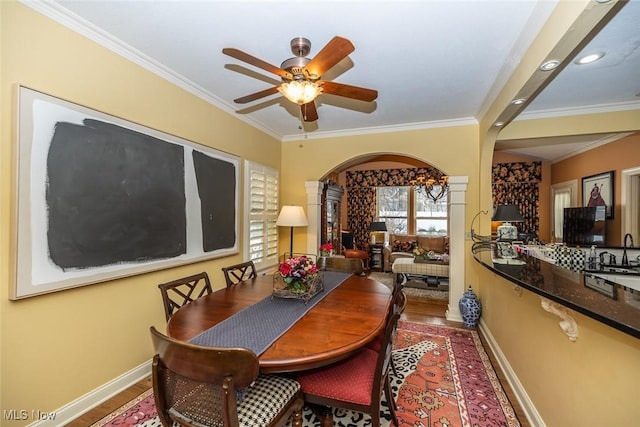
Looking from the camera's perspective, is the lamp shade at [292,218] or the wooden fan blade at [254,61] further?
the lamp shade at [292,218]

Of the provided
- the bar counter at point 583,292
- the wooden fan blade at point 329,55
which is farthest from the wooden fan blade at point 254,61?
the bar counter at point 583,292

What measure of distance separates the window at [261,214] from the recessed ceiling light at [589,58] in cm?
329

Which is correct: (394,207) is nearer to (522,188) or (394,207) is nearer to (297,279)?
(522,188)

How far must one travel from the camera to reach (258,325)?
59.3 inches

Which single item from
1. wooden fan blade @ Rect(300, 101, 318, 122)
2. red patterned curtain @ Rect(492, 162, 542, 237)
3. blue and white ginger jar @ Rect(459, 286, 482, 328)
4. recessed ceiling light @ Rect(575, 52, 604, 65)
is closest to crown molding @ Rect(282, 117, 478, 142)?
recessed ceiling light @ Rect(575, 52, 604, 65)

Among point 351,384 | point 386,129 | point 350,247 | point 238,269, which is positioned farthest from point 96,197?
point 350,247

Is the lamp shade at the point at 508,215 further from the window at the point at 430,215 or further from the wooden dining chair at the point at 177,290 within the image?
the wooden dining chair at the point at 177,290

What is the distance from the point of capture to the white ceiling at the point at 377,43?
1.68 metres

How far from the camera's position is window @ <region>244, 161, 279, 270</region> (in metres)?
3.53

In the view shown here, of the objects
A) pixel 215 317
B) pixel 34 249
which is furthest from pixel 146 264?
pixel 215 317

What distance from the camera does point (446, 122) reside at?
3.57 metres

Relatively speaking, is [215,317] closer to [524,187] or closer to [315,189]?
[315,189]

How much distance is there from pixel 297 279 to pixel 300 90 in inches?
50.4

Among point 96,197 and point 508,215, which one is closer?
point 96,197
